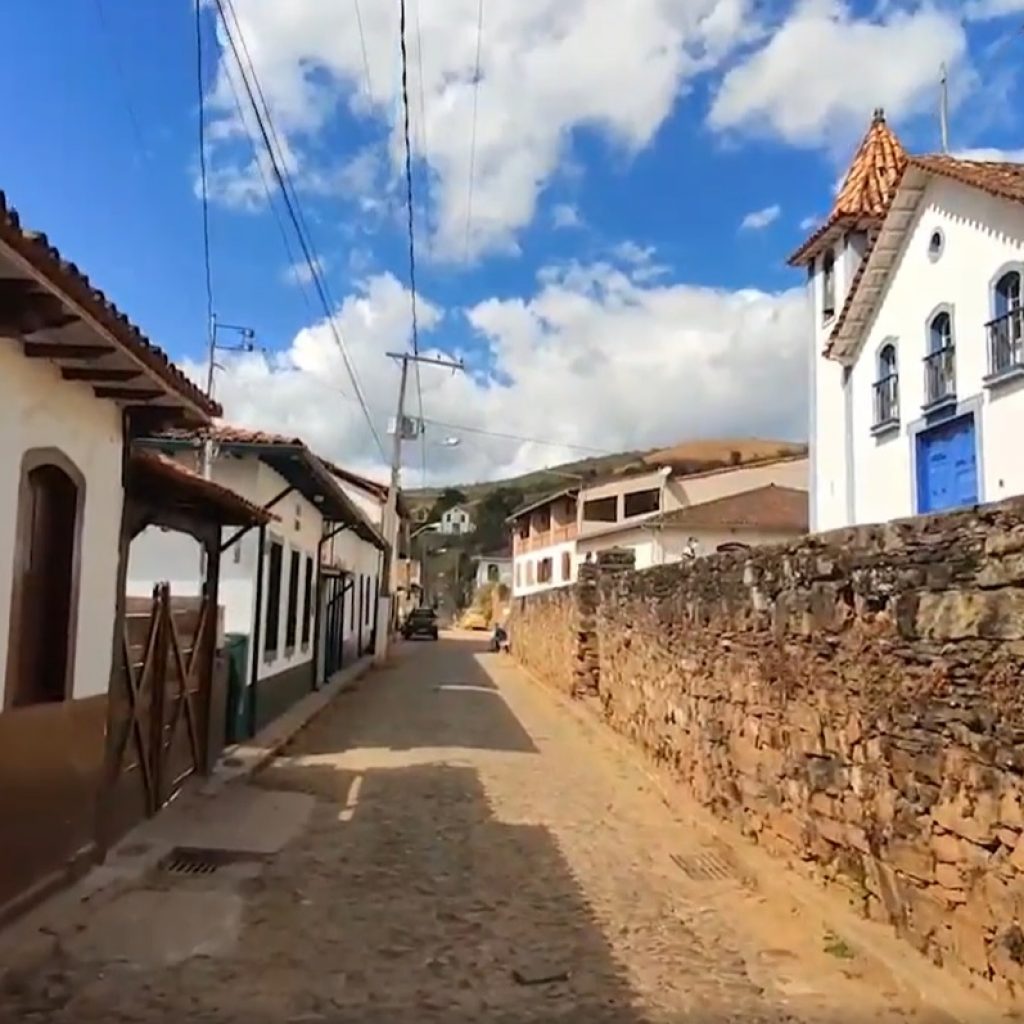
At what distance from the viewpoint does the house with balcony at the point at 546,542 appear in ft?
163

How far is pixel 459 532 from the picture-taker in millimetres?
81875

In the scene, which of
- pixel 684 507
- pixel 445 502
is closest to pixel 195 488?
pixel 684 507

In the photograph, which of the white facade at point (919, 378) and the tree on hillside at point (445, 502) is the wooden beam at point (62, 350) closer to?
the white facade at point (919, 378)

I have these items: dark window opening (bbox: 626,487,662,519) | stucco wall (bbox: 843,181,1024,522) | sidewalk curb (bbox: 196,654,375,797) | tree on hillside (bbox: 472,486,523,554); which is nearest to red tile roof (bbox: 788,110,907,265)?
stucco wall (bbox: 843,181,1024,522)

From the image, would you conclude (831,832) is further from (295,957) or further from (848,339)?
(848,339)

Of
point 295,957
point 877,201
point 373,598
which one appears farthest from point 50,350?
point 373,598

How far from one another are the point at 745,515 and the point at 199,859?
106 ft

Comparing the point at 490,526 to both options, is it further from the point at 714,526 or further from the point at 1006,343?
the point at 1006,343

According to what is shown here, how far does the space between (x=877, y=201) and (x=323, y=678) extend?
48.6ft

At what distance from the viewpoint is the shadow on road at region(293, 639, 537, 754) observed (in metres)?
13.7

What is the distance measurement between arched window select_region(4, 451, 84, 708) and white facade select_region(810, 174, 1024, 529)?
12.8m

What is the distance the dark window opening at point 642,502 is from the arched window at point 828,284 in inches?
922

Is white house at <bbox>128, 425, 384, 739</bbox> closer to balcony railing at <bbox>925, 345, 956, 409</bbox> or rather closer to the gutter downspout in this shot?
the gutter downspout

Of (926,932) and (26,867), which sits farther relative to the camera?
(26,867)
